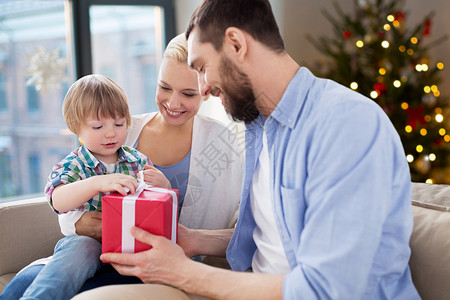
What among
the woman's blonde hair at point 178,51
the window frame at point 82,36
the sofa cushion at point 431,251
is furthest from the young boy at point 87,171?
the window frame at point 82,36

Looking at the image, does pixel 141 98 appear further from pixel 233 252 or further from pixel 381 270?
pixel 381 270

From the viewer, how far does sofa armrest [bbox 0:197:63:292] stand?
182cm

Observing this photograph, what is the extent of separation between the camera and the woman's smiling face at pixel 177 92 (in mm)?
1751

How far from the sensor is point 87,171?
59.6 inches

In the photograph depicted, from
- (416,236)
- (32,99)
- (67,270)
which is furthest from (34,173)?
(416,236)

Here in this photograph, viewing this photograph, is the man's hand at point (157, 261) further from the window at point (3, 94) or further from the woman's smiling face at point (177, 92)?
the window at point (3, 94)

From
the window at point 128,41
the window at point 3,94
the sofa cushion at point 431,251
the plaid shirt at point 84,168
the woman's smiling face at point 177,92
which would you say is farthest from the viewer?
the window at point 128,41

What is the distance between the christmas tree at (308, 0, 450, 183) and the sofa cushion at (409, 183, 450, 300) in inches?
A: 87.4

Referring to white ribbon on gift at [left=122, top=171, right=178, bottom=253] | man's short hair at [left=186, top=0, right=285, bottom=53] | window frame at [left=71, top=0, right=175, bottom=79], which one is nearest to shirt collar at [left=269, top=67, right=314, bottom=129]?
man's short hair at [left=186, top=0, right=285, bottom=53]

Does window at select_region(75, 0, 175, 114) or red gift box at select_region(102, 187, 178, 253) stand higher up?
window at select_region(75, 0, 175, 114)

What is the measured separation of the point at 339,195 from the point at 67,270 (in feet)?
2.53

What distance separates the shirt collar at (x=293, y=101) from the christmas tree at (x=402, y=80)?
92.4 inches

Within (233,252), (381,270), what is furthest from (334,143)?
(233,252)

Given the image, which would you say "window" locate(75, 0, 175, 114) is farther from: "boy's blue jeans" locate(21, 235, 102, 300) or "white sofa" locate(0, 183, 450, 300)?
"boy's blue jeans" locate(21, 235, 102, 300)
